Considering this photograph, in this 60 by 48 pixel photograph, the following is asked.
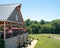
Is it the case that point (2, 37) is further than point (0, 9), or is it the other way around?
point (0, 9)

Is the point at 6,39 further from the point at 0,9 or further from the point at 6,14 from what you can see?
the point at 0,9

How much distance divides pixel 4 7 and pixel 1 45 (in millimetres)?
8866

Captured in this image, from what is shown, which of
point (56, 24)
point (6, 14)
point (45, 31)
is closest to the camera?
point (6, 14)

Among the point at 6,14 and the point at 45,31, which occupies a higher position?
the point at 6,14

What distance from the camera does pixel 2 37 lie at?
17641 millimetres

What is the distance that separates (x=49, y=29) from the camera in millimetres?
99875

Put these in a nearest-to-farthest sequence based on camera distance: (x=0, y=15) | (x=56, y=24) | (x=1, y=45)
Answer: (x=1, y=45) → (x=0, y=15) → (x=56, y=24)

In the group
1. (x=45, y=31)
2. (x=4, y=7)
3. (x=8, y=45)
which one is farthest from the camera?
(x=45, y=31)

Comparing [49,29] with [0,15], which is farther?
[49,29]

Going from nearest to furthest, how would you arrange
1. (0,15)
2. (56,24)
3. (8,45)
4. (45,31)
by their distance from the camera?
(8,45)
(0,15)
(45,31)
(56,24)

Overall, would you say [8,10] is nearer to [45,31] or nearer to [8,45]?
[8,45]

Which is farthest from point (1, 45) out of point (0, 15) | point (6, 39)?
point (0, 15)

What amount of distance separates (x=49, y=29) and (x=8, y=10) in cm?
7836

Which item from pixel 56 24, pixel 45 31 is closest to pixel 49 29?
pixel 45 31
